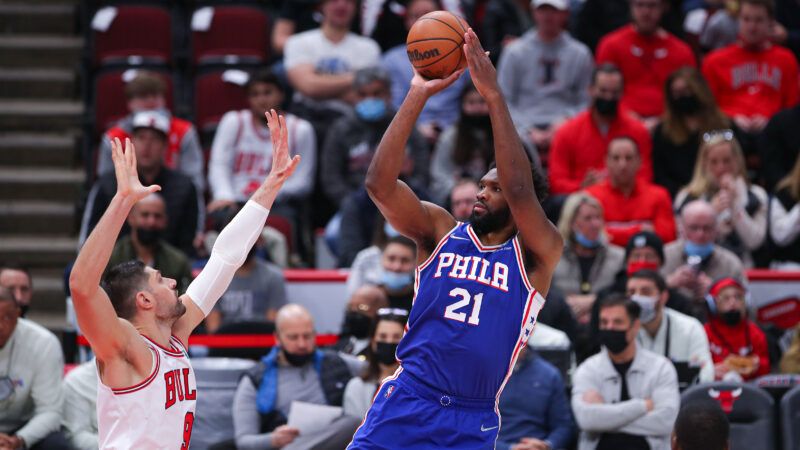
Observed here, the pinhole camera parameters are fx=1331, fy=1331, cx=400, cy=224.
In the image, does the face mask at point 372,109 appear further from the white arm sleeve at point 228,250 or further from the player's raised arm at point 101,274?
the player's raised arm at point 101,274

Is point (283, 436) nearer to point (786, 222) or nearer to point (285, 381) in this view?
point (285, 381)

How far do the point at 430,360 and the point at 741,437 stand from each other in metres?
3.47

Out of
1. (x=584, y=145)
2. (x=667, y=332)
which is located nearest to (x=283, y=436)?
(x=667, y=332)

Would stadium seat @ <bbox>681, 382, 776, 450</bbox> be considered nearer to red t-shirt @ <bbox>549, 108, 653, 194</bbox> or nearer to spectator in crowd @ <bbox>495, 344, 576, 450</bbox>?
spectator in crowd @ <bbox>495, 344, 576, 450</bbox>

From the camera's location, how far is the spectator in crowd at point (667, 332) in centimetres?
896

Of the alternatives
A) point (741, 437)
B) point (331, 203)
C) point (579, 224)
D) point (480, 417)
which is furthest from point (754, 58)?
point (480, 417)

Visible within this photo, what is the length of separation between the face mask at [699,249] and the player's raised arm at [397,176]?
184 inches

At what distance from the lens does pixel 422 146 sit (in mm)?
11609

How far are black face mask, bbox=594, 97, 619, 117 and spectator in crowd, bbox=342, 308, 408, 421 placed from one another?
12.2 feet

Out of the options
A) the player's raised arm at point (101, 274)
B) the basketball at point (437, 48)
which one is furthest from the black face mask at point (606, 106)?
the player's raised arm at point (101, 274)

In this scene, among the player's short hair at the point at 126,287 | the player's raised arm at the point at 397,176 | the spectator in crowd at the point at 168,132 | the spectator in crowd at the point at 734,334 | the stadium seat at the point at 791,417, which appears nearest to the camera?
the player's short hair at the point at 126,287

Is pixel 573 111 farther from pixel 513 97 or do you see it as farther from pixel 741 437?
pixel 741 437

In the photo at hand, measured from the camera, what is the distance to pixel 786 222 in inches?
432

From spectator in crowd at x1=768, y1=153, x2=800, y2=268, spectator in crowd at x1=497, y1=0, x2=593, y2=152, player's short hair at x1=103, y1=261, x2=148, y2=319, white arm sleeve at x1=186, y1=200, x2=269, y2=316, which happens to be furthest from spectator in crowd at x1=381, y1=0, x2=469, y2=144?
player's short hair at x1=103, y1=261, x2=148, y2=319
